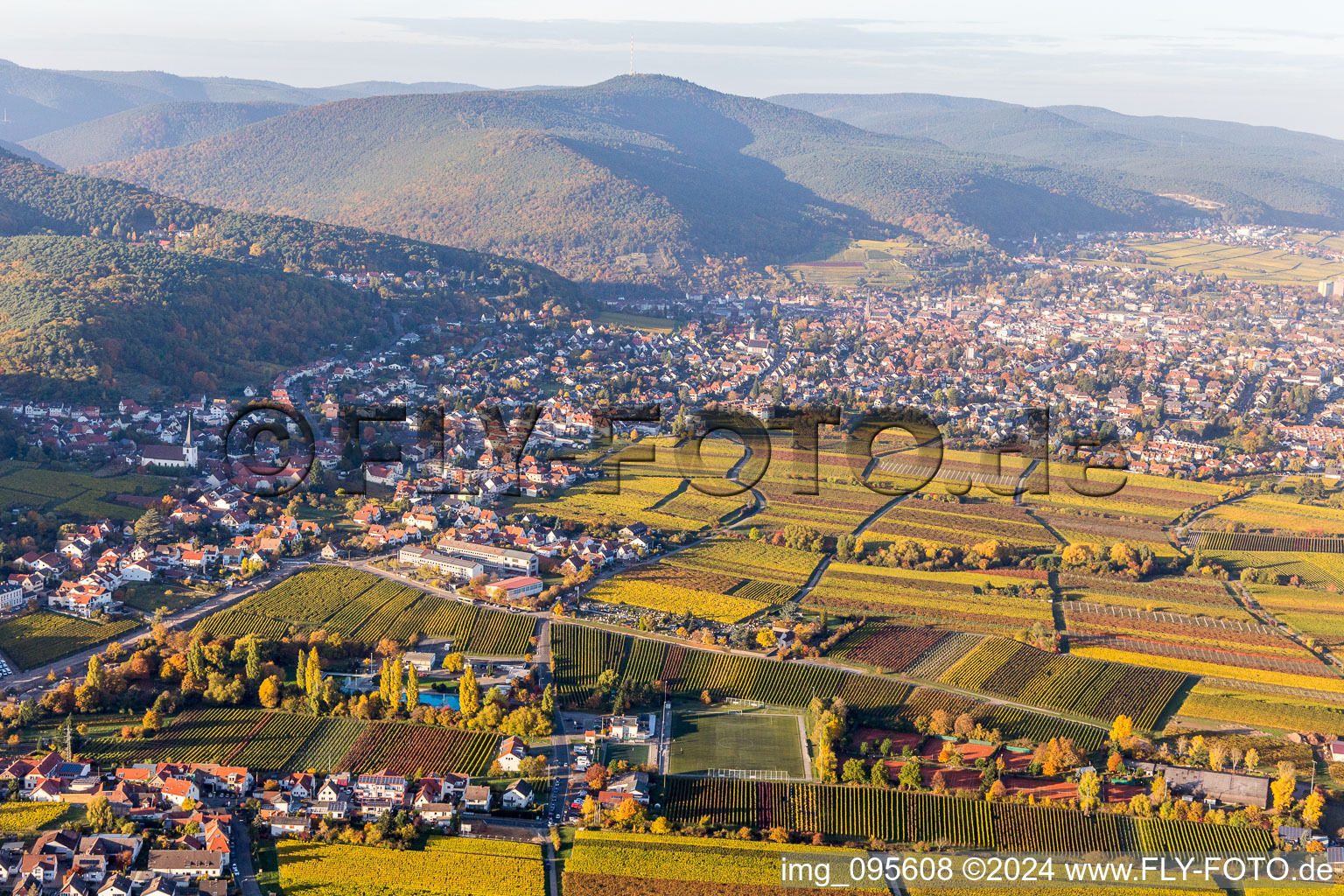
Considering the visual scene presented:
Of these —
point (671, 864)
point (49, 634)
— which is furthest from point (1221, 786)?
point (49, 634)

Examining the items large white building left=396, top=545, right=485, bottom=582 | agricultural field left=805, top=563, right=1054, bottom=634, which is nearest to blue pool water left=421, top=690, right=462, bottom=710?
large white building left=396, top=545, right=485, bottom=582

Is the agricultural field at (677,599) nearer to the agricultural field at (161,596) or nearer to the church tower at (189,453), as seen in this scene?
the agricultural field at (161,596)

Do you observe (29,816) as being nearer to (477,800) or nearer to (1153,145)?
(477,800)

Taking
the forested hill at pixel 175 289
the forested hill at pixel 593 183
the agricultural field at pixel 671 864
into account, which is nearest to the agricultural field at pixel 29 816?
the agricultural field at pixel 671 864

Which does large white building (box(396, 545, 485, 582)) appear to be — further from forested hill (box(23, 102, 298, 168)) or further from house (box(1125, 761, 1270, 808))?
forested hill (box(23, 102, 298, 168))

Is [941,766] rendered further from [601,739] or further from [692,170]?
[692,170]

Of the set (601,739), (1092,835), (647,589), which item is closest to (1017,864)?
(1092,835)

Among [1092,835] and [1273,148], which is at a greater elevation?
[1273,148]
